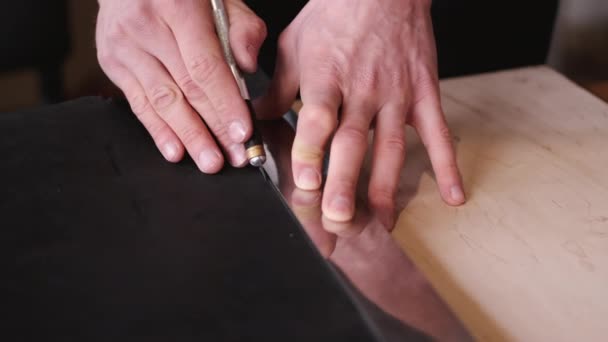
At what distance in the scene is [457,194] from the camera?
604mm

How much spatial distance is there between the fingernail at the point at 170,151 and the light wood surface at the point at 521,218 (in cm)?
26

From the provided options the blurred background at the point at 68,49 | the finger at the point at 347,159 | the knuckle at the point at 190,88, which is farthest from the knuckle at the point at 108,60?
the blurred background at the point at 68,49

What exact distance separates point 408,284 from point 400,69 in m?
0.33

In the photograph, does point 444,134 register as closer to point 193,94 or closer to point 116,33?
point 193,94

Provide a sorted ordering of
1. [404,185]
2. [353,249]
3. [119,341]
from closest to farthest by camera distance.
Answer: [119,341], [353,249], [404,185]

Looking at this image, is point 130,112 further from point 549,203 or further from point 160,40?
point 549,203

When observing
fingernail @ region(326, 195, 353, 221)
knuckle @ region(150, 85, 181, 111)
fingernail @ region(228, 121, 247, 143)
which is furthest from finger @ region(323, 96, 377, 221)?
knuckle @ region(150, 85, 181, 111)

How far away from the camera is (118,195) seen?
577mm

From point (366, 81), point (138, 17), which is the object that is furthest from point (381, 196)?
point (138, 17)

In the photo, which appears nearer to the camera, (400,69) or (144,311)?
(144,311)

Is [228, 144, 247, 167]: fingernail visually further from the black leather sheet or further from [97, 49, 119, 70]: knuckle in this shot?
[97, 49, 119, 70]: knuckle

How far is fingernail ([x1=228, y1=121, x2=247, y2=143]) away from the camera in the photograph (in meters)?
0.64

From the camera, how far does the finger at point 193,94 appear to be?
2.11 feet

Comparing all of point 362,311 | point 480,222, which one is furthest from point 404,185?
point 362,311
